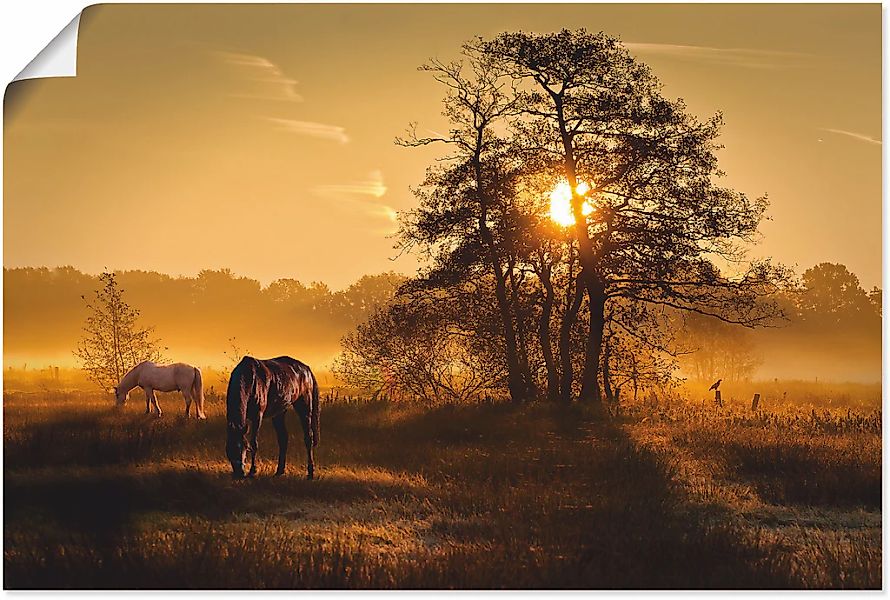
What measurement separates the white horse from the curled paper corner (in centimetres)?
188

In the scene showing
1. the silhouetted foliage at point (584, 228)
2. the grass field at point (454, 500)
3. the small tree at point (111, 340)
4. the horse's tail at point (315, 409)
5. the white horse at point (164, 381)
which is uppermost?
the silhouetted foliage at point (584, 228)

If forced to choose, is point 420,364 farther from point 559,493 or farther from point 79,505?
point 79,505

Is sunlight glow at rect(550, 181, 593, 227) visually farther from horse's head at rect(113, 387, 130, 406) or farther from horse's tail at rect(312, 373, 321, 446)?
horse's head at rect(113, 387, 130, 406)

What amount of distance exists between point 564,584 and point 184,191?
3.35 meters

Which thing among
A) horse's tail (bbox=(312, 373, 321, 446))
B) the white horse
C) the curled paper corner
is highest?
the curled paper corner

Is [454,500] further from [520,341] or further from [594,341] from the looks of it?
[594,341]

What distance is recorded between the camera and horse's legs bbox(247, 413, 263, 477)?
22.8 ft

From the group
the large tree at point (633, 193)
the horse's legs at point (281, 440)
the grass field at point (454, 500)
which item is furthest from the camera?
the large tree at point (633, 193)

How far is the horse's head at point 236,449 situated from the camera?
6914 millimetres

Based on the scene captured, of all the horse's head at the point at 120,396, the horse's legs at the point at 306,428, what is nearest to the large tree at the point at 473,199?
the horse's legs at the point at 306,428

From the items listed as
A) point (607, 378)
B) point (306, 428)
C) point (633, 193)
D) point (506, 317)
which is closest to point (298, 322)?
point (306, 428)

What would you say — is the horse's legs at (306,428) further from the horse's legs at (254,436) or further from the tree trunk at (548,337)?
the tree trunk at (548,337)

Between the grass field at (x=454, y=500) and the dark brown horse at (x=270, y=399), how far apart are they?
80 mm

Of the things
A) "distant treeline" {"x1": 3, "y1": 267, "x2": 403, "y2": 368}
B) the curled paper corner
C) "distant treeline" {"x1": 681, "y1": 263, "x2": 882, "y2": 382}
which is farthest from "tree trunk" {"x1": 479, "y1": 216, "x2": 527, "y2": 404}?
the curled paper corner
